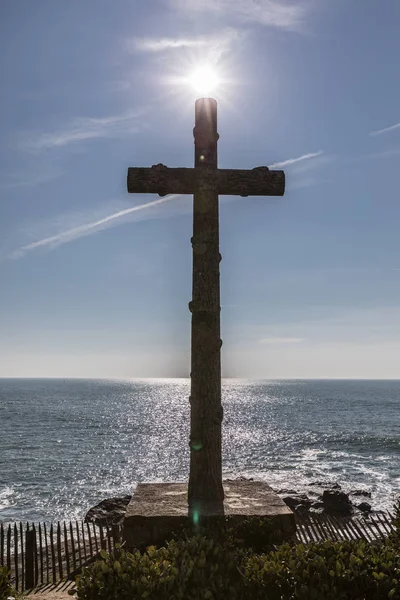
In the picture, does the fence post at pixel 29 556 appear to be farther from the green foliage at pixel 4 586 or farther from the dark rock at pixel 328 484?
the dark rock at pixel 328 484

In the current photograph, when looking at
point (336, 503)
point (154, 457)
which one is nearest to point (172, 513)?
point (336, 503)

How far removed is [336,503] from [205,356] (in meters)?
27.5

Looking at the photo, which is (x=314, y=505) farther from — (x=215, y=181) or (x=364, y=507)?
(x=215, y=181)

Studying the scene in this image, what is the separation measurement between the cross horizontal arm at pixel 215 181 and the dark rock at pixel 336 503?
27.6 m

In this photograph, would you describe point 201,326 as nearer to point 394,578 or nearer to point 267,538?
point 267,538

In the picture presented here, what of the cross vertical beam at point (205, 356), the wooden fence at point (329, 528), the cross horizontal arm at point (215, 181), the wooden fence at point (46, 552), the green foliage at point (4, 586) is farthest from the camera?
the wooden fence at point (329, 528)

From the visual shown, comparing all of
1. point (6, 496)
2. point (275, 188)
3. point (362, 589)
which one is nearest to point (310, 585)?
point (362, 589)

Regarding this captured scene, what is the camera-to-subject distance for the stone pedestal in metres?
8.31

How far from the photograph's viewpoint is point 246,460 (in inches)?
2106

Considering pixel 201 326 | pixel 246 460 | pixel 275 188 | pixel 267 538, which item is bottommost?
pixel 246 460

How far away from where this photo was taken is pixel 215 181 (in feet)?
30.0

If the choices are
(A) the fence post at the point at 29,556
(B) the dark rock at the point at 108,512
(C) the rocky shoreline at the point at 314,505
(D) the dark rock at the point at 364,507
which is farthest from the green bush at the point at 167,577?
(D) the dark rock at the point at 364,507

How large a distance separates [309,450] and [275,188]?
56.3m

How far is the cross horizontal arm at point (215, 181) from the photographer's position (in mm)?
9055
